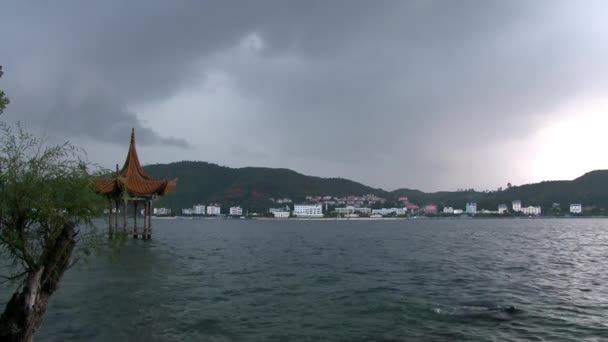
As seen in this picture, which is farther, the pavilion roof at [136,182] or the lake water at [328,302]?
the pavilion roof at [136,182]

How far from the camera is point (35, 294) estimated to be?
8.07 meters

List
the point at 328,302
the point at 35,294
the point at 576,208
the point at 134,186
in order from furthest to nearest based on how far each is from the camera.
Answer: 1. the point at 576,208
2. the point at 134,186
3. the point at 328,302
4. the point at 35,294

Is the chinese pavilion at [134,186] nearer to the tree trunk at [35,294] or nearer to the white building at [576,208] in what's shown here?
the tree trunk at [35,294]

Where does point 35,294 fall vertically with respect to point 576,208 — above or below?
above

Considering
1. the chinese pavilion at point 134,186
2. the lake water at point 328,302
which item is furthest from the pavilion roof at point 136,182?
the lake water at point 328,302

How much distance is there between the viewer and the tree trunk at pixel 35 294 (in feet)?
26.0

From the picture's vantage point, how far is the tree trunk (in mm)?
7930

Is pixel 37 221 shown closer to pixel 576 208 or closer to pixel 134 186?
pixel 134 186

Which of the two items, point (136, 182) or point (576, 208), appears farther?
point (576, 208)

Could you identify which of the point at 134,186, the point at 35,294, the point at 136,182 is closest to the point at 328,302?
the point at 35,294

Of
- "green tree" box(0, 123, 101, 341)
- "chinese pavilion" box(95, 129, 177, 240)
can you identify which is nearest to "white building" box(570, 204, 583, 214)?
"chinese pavilion" box(95, 129, 177, 240)

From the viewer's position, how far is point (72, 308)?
16.2 meters

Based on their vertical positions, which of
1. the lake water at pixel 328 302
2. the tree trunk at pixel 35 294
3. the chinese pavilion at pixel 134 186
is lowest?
the lake water at pixel 328 302

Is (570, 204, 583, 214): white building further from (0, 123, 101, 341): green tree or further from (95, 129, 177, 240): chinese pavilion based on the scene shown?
(0, 123, 101, 341): green tree
